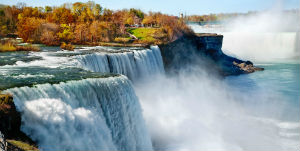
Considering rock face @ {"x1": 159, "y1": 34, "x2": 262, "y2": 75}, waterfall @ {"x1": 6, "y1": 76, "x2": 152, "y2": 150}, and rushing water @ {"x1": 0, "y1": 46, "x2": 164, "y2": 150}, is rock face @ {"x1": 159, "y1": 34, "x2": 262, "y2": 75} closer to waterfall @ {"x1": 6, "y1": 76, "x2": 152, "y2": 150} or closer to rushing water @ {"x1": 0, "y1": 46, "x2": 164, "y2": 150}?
rushing water @ {"x1": 0, "y1": 46, "x2": 164, "y2": 150}

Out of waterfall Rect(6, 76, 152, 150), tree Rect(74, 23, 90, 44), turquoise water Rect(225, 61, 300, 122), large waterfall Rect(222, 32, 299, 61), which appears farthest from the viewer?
large waterfall Rect(222, 32, 299, 61)

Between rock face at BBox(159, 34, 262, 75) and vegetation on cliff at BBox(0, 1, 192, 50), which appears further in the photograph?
rock face at BBox(159, 34, 262, 75)

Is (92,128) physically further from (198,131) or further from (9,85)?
(198,131)

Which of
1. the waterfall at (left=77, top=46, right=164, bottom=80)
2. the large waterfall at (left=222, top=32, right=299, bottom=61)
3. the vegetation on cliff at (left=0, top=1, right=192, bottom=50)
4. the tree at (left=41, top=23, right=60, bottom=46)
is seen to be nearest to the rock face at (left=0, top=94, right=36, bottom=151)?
the waterfall at (left=77, top=46, right=164, bottom=80)

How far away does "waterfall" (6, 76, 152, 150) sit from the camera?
322 inches

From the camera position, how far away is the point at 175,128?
683 inches

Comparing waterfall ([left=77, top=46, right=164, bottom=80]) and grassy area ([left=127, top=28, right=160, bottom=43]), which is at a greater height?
grassy area ([left=127, top=28, right=160, bottom=43])

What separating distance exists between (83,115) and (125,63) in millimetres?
12014

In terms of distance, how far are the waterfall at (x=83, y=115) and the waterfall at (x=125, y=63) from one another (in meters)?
5.57

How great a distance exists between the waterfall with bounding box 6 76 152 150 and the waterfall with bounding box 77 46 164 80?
18.3 ft

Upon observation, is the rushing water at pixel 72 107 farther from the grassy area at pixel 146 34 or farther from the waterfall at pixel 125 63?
the grassy area at pixel 146 34

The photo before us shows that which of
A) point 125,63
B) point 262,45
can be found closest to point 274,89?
point 125,63

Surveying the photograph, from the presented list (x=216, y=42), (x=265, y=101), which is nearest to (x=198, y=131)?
(x=265, y=101)

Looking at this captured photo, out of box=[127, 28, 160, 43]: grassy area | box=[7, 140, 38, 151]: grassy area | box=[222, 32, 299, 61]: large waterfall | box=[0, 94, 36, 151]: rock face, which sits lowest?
box=[222, 32, 299, 61]: large waterfall
